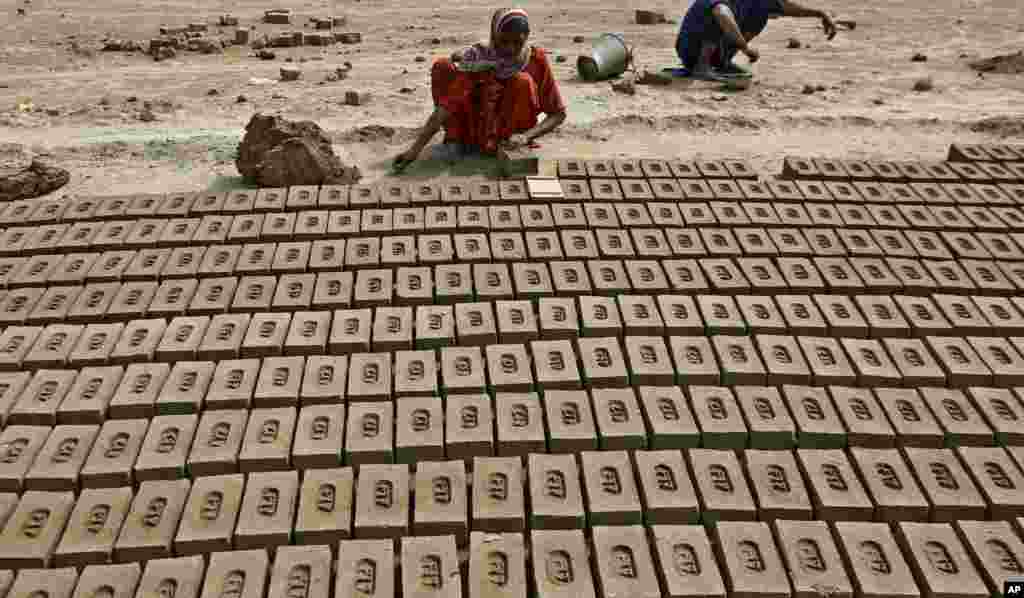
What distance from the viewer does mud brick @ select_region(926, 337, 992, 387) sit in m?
3.72

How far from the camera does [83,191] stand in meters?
6.39

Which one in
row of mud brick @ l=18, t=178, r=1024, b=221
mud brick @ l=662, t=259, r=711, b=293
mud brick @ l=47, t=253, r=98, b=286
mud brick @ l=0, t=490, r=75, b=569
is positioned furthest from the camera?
row of mud brick @ l=18, t=178, r=1024, b=221

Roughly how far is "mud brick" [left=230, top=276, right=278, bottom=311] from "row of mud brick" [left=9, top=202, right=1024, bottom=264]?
316mm

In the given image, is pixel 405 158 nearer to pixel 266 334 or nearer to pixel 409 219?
pixel 409 219

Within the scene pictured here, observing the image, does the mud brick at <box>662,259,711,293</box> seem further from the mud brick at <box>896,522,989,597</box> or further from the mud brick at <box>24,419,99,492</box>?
the mud brick at <box>24,419,99,492</box>

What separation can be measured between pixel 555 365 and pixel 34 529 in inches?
85.7

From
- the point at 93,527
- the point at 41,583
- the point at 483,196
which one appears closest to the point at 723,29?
the point at 483,196

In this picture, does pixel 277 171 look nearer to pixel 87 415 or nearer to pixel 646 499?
pixel 87 415

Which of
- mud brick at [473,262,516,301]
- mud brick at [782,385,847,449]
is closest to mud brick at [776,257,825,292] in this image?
mud brick at [782,385,847,449]

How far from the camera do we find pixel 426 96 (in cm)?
934

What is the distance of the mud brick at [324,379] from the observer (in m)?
3.53

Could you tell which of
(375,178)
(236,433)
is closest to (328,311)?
(236,433)

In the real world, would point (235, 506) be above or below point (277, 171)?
below

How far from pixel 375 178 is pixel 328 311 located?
2.75 metres
